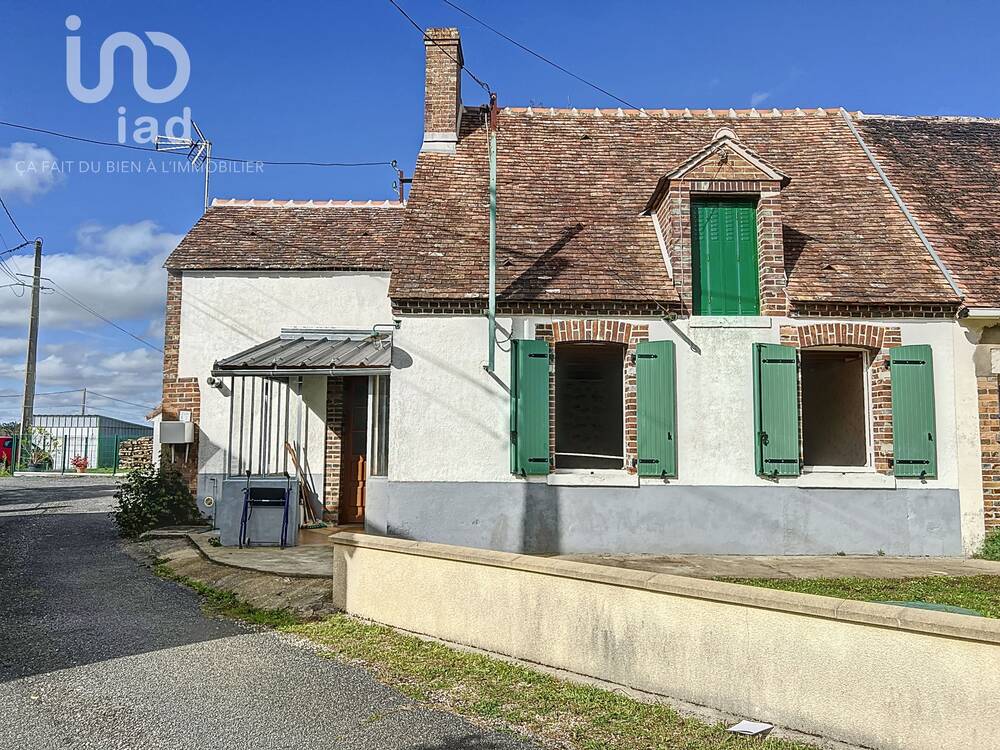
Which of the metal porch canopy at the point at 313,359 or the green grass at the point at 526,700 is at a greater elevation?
the metal porch canopy at the point at 313,359

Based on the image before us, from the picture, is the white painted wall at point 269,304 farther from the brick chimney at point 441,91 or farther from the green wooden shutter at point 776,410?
the green wooden shutter at point 776,410

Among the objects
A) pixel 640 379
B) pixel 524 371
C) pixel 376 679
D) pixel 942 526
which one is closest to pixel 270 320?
pixel 524 371

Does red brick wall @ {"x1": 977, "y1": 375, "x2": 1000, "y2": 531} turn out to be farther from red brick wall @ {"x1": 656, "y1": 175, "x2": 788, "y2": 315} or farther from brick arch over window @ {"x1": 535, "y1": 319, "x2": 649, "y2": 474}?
brick arch over window @ {"x1": 535, "y1": 319, "x2": 649, "y2": 474}

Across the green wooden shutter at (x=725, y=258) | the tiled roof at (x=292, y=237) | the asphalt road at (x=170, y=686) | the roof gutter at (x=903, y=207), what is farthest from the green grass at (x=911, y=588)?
the tiled roof at (x=292, y=237)

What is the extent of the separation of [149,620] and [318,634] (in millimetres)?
1698

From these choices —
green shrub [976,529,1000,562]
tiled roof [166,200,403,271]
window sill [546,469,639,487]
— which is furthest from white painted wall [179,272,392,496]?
green shrub [976,529,1000,562]

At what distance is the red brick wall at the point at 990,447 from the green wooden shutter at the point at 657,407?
3812 mm

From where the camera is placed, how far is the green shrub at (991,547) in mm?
9336

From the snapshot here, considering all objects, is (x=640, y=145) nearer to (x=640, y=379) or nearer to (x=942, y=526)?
(x=640, y=379)

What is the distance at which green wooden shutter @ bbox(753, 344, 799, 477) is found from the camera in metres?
9.56

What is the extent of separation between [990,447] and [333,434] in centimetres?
926

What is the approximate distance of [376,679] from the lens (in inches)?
206

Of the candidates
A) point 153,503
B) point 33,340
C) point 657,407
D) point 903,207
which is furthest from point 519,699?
point 33,340

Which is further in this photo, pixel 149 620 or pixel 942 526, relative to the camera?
pixel 942 526
